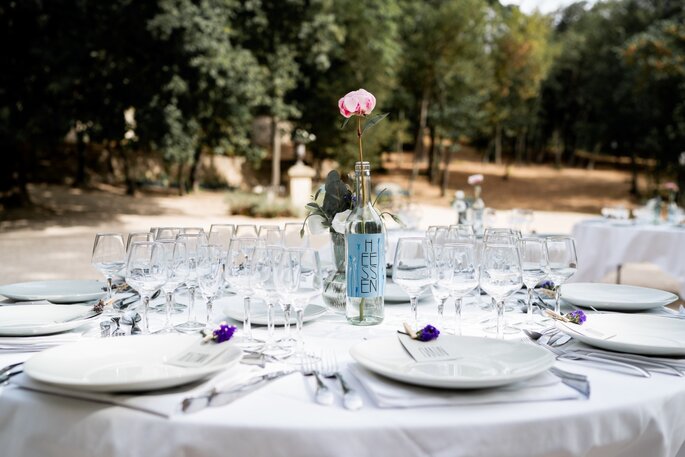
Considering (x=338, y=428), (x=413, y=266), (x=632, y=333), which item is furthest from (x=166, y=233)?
(x=632, y=333)

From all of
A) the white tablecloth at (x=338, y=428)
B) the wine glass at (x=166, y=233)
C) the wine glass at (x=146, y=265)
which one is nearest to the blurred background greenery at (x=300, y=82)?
the wine glass at (x=166, y=233)

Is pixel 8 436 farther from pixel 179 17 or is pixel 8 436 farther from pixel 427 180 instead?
pixel 427 180

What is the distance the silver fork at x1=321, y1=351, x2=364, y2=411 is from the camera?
1178 millimetres

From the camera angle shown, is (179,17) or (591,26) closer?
(179,17)

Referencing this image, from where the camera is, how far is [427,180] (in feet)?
95.6

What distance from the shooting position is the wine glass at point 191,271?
5.78 feet

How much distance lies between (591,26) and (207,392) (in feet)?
114

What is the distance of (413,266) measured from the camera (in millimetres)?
1712

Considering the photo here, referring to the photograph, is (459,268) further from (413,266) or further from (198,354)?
(198,354)

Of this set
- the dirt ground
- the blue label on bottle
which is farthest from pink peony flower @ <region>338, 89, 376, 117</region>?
the dirt ground

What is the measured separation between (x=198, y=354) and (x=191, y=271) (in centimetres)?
40

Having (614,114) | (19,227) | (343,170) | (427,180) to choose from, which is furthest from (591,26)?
(19,227)

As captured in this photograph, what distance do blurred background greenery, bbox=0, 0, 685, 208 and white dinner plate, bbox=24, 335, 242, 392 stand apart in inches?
429

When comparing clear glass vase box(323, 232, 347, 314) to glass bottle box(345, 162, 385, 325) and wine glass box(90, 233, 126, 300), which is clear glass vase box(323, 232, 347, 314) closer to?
glass bottle box(345, 162, 385, 325)
